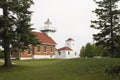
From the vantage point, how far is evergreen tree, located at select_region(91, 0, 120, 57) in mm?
41312

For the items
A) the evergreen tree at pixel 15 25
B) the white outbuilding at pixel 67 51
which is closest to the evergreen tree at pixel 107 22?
the evergreen tree at pixel 15 25

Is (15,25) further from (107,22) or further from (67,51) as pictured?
(67,51)

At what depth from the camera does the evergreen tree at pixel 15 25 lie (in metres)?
27.9

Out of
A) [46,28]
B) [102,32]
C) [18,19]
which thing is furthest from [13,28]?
[46,28]

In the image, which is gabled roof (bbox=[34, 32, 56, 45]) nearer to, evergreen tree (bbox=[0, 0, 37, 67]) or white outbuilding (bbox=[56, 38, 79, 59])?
white outbuilding (bbox=[56, 38, 79, 59])

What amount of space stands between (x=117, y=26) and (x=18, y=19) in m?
18.1

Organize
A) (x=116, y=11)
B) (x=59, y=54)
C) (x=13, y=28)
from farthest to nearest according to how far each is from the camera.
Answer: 1. (x=59, y=54)
2. (x=116, y=11)
3. (x=13, y=28)

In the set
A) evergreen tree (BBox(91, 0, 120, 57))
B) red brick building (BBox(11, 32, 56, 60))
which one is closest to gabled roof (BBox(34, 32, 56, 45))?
red brick building (BBox(11, 32, 56, 60))

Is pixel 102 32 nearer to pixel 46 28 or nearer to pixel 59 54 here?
pixel 46 28

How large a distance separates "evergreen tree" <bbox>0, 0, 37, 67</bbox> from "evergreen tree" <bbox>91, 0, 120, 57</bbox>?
49.0 ft

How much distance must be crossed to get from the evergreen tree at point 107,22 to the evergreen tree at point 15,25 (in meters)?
14.9

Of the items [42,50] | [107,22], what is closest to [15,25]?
[107,22]

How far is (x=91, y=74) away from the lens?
70.6ft

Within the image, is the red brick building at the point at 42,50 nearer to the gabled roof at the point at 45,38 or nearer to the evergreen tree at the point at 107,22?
the gabled roof at the point at 45,38
